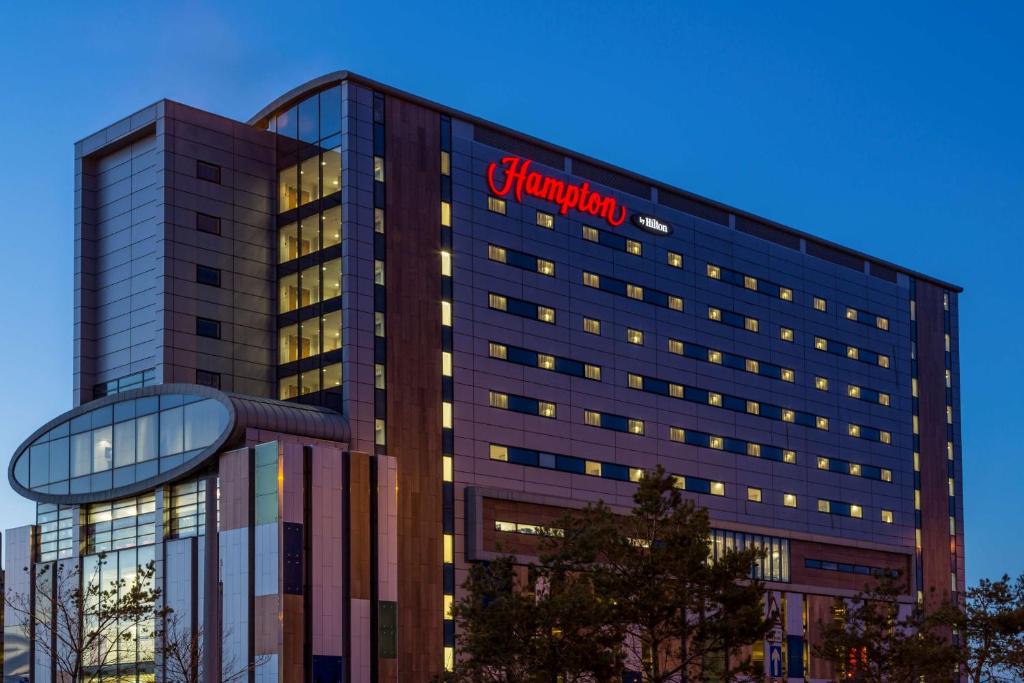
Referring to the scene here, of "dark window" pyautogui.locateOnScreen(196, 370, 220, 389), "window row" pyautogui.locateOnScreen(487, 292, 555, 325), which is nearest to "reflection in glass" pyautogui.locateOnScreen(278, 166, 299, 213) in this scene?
"dark window" pyautogui.locateOnScreen(196, 370, 220, 389)

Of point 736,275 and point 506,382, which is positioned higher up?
point 736,275

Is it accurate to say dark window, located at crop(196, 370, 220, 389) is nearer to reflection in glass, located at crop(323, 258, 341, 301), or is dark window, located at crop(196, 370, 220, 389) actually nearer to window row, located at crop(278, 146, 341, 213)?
reflection in glass, located at crop(323, 258, 341, 301)

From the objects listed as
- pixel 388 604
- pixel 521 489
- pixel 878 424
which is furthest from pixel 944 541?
pixel 388 604

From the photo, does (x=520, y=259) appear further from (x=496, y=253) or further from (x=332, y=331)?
(x=332, y=331)

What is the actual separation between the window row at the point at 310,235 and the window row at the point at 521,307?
1242 cm

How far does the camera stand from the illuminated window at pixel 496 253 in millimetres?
109750

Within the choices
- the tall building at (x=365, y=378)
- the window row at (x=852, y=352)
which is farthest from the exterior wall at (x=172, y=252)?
the window row at (x=852, y=352)

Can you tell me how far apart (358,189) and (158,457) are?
22.3 m

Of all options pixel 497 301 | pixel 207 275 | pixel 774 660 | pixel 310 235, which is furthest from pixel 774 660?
pixel 207 275

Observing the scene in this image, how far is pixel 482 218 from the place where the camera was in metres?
110

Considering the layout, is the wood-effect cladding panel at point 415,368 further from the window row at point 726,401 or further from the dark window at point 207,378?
the window row at point 726,401

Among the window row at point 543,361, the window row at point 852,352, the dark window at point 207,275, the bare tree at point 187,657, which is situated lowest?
the bare tree at point 187,657

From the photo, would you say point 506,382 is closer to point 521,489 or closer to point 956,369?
point 521,489

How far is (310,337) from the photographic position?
103875 millimetres
